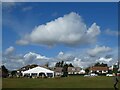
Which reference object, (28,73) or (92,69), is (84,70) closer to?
(92,69)

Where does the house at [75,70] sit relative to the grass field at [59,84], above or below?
above

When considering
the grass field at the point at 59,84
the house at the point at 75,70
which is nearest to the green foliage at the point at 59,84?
the grass field at the point at 59,84

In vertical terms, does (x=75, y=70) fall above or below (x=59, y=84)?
above

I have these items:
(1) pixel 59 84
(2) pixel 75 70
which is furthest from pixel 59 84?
(2) pixel 75 70

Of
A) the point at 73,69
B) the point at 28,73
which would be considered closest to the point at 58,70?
the point at 73,69

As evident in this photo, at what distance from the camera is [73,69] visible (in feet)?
582

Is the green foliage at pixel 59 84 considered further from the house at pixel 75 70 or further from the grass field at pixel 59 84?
the house at pixel 75 70

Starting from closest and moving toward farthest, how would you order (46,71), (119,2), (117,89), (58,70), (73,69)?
(119,2) < (117,89) < (46,71) < (58,70) < (73,69)

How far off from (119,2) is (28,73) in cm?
9545

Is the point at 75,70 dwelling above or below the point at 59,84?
above

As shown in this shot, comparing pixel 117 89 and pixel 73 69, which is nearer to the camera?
pixel 117 89

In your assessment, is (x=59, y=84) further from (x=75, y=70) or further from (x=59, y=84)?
(x=75, y=70)

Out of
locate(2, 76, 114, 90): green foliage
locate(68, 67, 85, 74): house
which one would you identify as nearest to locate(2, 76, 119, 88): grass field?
locate(2, 76, 114, 90): green foliage

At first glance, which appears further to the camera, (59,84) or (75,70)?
(75,70)
